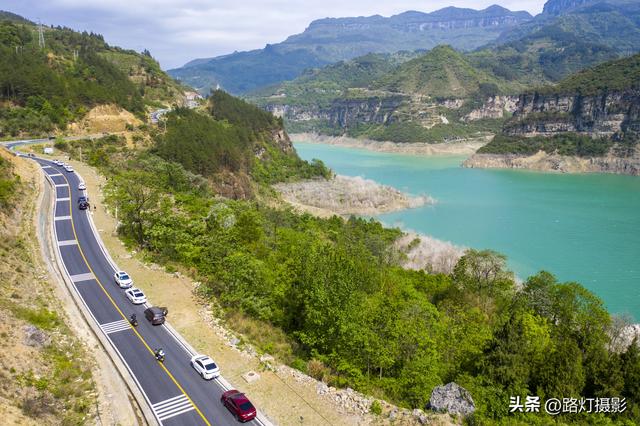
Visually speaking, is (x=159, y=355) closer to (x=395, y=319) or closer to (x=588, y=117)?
(x=395, y=319)

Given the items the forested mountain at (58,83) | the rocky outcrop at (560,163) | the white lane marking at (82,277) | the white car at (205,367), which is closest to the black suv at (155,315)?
the white car at (205,367)

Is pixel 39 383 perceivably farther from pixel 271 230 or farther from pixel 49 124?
pixel 49 124

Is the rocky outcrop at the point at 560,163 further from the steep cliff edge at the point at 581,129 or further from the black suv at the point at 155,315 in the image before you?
the black suv at the point at 155,315

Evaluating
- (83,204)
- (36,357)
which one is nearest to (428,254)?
(83,204)

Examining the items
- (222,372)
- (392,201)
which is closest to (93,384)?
(222,372)

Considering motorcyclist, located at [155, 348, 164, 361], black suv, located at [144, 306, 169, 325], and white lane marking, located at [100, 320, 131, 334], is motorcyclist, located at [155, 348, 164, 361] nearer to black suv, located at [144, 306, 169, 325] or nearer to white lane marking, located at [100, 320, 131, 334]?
black suv, located at [144, 306, 169, 325]

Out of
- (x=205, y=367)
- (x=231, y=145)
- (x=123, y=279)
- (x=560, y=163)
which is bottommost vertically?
(x=560, y=163)
